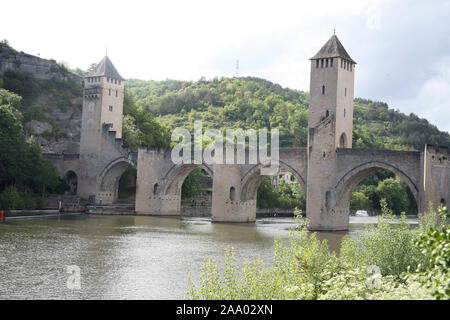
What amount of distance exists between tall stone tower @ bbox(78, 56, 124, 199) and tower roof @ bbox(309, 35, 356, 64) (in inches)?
812

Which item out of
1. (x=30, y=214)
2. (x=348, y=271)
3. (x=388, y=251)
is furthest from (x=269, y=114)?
(x=348, y=271)

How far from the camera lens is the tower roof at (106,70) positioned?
4662 cm

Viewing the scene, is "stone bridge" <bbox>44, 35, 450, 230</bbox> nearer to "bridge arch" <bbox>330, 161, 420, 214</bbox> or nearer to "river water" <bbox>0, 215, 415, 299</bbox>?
"bridge arch" <bbox>330, 161, 420, 214</bbox>

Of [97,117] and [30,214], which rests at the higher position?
[97,117]

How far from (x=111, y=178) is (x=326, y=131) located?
73.4ft

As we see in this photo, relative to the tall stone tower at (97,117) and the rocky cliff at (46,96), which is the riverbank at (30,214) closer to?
the tall stone tower at (97,117)

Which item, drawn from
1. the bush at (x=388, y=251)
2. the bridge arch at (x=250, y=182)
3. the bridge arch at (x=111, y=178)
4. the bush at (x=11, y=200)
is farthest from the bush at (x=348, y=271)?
the bridge arch at (x=111, y=178)

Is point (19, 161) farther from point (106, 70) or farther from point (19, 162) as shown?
point (106, 70)

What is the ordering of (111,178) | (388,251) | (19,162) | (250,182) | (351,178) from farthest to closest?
(111,178), (250,182), (19,162), (351,178), (388,251)

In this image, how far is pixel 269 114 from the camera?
271 ft

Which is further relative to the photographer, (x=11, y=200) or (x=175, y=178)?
(x=175, y=178)

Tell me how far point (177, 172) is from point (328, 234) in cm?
1630
